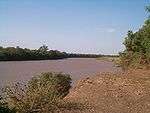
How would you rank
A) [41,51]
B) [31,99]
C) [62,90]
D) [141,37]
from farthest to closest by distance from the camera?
[41,51] < [141,37] < [62,90] < [31,99]

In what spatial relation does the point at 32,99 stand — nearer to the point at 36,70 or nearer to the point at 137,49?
the point at 137,49

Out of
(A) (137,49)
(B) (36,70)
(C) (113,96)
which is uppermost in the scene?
(A) (137,49)

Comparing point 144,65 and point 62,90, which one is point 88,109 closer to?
point 62,90

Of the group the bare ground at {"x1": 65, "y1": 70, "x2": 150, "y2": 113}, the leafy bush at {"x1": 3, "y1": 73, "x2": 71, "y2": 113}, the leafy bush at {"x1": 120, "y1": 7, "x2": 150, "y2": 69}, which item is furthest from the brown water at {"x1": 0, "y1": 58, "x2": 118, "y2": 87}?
the leafy bush at {"x1": 3, "y1": 73, "x2": 71, "y2": 113}

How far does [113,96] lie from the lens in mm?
15492

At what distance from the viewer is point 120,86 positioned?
18.3 m

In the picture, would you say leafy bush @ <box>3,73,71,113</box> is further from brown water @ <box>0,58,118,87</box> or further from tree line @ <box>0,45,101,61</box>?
tree line @ <box>0,45,101,61</box>

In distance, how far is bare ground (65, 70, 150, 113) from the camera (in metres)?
12.8

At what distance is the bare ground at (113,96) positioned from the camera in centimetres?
1280

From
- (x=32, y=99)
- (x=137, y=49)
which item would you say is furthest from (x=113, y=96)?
(x=137, y=49)

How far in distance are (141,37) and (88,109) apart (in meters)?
23.3

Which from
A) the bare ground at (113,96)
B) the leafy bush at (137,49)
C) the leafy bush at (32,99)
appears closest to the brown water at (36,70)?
the leafy bush at (137,49)

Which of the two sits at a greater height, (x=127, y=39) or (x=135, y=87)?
(x=127, y=39)

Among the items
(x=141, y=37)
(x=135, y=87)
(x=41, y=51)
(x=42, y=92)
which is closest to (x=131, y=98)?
(x=135, y=87)
